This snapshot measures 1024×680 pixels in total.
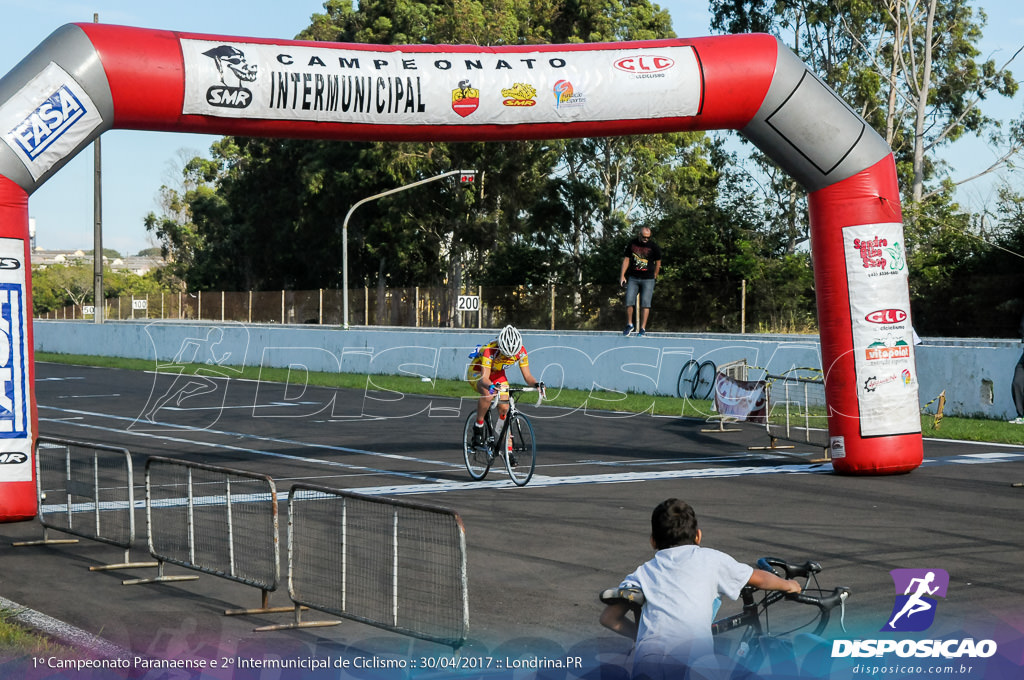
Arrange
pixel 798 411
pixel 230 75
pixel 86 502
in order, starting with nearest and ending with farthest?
pixel 86 502
pixel 230 75
pixel 798 411

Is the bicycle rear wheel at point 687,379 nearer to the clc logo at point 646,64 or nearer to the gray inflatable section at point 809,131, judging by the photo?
the gray inflatable section at point 809,131

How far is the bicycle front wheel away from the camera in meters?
Result: 13.0

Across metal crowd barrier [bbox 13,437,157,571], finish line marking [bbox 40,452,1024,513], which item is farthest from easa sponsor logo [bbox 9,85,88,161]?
finish line marking [bbox 40,452,1024,513]

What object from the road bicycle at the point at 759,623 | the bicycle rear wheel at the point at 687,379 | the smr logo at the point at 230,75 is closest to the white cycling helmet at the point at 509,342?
the smr logo at the point at 230,75

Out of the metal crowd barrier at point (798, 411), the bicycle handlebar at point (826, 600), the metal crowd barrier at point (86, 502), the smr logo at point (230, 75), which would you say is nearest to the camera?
the bicycle handlebar at point (826, 600)

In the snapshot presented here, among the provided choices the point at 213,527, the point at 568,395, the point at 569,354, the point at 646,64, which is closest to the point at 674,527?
the point at 213,527

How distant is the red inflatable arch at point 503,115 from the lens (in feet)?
35.7

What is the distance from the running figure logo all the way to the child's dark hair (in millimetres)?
2342

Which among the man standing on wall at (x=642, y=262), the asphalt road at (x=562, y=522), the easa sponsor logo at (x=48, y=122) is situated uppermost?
the easa sponsor logo at (x=48, y=122)

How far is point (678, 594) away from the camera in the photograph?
4969 mm

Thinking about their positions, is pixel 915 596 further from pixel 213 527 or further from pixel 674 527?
pixel 213 527

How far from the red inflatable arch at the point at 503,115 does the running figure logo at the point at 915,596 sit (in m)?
5.04

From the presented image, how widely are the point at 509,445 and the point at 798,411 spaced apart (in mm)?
8537

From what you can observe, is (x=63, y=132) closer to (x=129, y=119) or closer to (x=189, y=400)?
(x=129, y=119)
